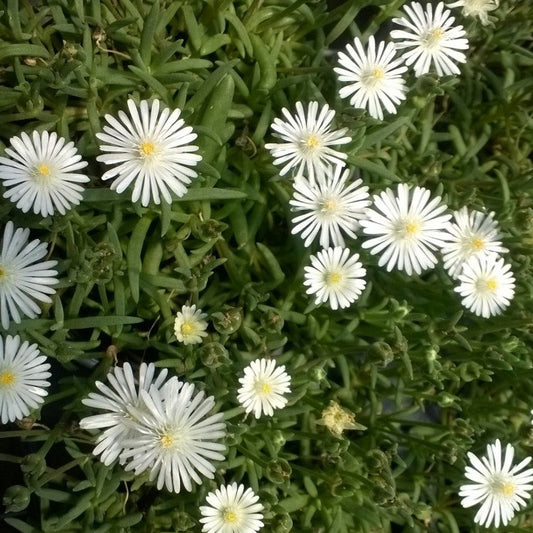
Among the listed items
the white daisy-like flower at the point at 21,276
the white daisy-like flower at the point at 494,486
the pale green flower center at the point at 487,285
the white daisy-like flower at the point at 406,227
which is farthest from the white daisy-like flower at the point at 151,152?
the white daisy-like flower at the point at 494,486

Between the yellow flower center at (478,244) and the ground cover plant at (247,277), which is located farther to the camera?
the yellow flower center at (478,244)

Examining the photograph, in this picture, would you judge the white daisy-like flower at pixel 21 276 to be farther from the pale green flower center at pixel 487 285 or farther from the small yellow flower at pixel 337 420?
the pale green flower center at pixel 487 285

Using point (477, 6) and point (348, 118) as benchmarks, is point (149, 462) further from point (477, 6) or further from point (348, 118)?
point (477, 6)

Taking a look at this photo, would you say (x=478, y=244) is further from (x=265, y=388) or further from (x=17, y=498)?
(x=17, y=498)

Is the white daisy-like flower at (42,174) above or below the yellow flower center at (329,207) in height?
below

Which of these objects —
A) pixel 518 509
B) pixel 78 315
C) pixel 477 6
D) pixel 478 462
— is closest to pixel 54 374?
pixel 78 315

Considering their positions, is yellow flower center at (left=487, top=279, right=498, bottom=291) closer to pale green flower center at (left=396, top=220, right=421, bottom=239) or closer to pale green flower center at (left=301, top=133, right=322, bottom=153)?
pale green flower center at (left=396, top=220, right=421, bottom=239)

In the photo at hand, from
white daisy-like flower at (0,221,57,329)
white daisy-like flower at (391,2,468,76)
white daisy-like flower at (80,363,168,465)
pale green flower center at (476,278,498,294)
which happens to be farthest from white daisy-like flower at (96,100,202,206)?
pale green flower center at (476,278,498,294)
